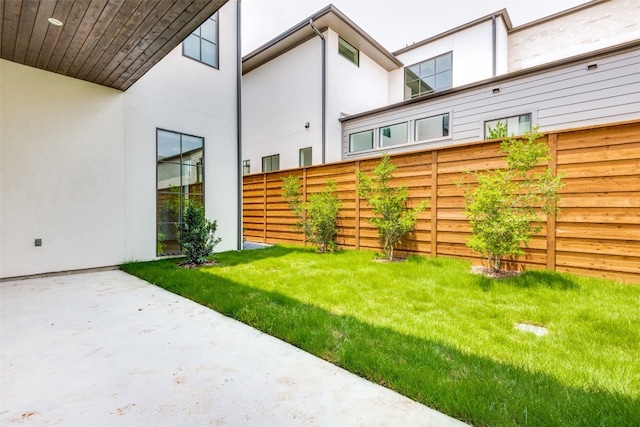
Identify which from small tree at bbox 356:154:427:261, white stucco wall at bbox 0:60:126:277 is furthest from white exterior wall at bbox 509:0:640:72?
white stucco wall at bbox 0:60:126:277

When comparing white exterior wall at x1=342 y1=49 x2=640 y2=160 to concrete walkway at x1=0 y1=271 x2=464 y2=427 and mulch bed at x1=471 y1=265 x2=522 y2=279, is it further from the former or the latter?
concrete walkway at x1=0 y1=271 x2=464 y2=427

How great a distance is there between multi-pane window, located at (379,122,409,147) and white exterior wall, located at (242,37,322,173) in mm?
1970

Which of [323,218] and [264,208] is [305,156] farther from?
[323,218]

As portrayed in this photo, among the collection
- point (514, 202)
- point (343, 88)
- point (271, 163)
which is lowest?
point (514, 202)

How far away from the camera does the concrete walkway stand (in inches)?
62.1

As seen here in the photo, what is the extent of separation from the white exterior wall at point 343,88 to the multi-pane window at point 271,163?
235 centimetres

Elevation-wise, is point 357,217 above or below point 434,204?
below

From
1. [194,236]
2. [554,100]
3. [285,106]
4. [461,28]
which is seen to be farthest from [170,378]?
[461,28]

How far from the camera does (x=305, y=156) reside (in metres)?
9.94

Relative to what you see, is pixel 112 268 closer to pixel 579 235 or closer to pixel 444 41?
pixel 579 235

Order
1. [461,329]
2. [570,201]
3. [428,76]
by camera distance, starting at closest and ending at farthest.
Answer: [461,329]
[570,201]
[428,76]

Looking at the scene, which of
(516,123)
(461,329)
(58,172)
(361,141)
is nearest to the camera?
(461,329)

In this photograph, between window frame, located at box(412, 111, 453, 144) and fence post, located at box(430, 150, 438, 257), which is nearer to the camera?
fence post, located at box(430, 150, 438, 257)

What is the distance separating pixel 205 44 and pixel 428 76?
26.4 ft
